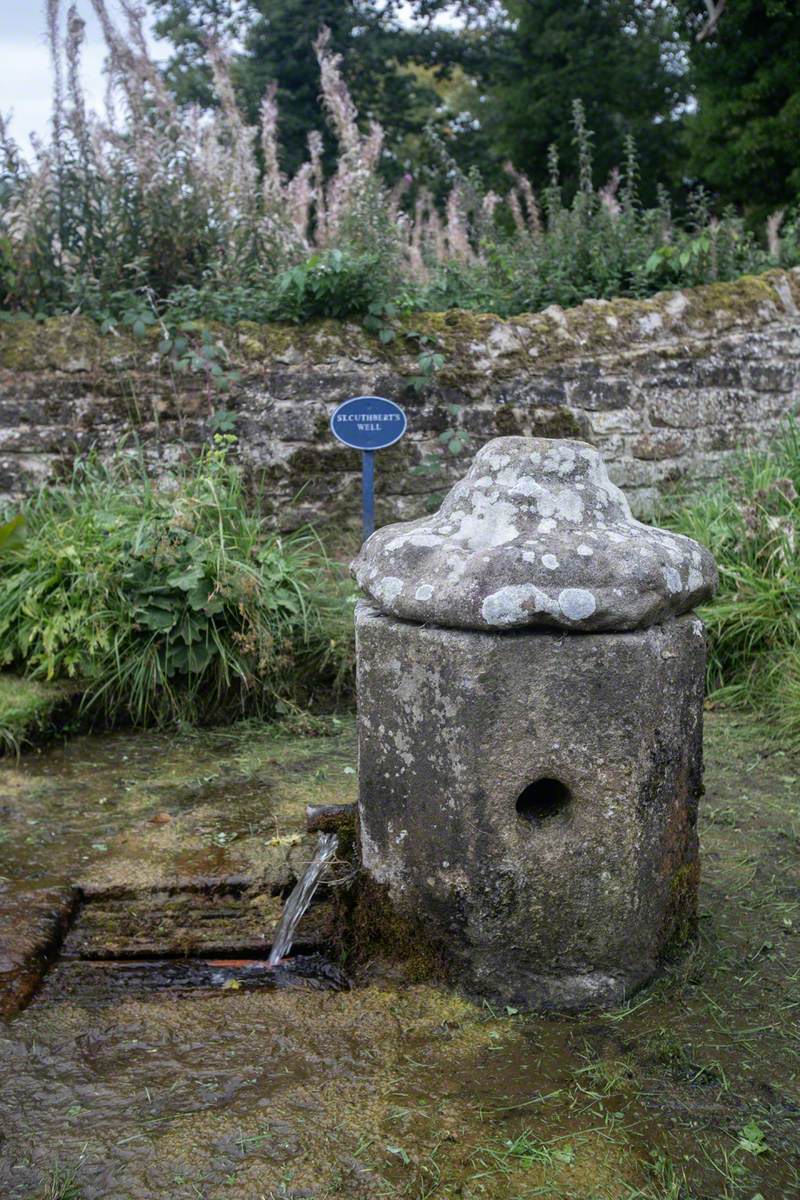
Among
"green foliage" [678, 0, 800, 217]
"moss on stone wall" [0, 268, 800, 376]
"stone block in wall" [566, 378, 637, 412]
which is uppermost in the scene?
"green foliage" [678, 0, 800, 217]

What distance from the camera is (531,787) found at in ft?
8.36

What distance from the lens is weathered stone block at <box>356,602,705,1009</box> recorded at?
2.35 m

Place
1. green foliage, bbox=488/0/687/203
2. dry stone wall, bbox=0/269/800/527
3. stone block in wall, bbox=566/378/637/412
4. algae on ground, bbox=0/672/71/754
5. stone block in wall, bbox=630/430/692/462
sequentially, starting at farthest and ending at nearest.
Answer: green foliage, bbox=488/0/687/203, stone block in wall, bbox=630/430/692/462, stone block in wall, bbox=566/378/637/412, dry stone wall, bbox=0/269/800/527, algae on ground, bbox=0/672/71/754

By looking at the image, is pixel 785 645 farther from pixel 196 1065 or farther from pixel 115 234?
pixel 115 234

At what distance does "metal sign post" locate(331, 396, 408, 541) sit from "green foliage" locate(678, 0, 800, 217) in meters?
9.29

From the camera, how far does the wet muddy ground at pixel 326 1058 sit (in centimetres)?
189

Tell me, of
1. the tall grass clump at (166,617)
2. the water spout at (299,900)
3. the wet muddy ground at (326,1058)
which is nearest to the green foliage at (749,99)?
the tall grass clump at (166,617)

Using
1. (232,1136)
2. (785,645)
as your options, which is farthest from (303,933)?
(785,645)

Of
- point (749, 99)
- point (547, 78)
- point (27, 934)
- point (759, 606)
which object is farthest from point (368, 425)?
point (547, 78)

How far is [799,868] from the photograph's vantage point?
3252 mm

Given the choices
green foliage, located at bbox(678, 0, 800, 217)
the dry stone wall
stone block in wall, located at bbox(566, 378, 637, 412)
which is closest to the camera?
the dry stone wall

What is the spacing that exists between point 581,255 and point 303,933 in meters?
5.79

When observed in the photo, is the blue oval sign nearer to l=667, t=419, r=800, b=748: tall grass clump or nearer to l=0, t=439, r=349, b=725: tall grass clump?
l=0, t=439, r=349, b=725: tall grass clump

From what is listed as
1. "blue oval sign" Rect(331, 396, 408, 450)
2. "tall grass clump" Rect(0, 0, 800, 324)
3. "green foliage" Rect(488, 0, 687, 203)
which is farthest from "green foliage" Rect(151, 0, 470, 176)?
"blue oval sign" Rect(331, 396, 408, 450)
